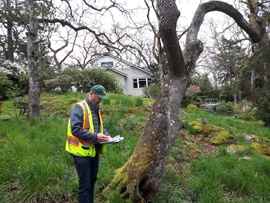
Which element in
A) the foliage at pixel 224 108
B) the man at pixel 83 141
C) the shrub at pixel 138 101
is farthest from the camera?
the foliage at pixel 224 108

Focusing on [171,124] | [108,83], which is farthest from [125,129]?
[108,83]

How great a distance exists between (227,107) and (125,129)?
53.1ft

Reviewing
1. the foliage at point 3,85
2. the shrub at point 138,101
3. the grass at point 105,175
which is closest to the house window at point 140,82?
the foliage at point 3,85

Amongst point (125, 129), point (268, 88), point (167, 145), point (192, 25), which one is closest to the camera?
point (167, 145)

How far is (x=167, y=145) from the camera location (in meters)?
2.71

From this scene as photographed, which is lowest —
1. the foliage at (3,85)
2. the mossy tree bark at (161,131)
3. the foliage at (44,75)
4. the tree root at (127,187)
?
the tree root at (127,187)

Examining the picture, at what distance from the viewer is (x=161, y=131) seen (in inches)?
107

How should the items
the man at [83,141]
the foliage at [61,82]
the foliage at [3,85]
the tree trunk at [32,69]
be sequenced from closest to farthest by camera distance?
1. the man at [83,141]
2. the tree trunk at [32,69]
3. the foliage at [3,85]
4. the foliage at [61,82]

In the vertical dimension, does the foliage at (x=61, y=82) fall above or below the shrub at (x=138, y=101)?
above

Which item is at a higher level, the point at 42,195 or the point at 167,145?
the point at 167,145

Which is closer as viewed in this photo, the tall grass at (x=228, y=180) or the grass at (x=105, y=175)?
the grass at (x=105, y=175)

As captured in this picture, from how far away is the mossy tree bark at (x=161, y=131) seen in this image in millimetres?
2482

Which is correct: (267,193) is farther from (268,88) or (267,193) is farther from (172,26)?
(268,88)

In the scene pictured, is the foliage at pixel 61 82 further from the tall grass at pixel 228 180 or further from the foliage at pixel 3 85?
the tall grass at pixel 228 180
